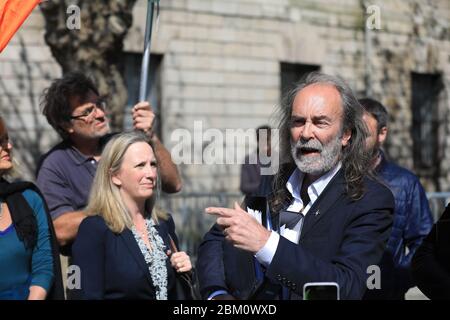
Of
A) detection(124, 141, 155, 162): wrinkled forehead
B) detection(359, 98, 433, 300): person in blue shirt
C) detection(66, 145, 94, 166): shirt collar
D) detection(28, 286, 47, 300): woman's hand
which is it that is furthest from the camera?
detection(66, 145, 94, 166): shirt collar

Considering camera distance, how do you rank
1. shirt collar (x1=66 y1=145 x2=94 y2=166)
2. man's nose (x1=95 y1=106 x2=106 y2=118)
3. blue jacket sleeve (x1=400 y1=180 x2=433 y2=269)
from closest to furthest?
blue jacket sleeve (x1=400 y1=180 x2=433 y2=269) < shirt collar (x1=66 y1=145 x2=94 y2=166) < man's nose (x1=95 y1=106 x2=106 y2=118)

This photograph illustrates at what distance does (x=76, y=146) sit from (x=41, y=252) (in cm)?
113

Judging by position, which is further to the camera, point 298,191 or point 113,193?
point 113,193

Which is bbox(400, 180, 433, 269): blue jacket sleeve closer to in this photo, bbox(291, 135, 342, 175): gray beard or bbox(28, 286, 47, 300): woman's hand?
bbox(291, 135, 342, 175): gray beard

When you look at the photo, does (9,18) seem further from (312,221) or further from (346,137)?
(312,221)

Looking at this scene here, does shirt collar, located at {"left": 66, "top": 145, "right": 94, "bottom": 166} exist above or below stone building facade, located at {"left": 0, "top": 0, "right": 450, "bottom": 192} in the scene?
below

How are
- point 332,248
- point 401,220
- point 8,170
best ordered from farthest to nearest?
point 401,220 < point 8,170 < point 332,248

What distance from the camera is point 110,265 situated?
4.43 meters

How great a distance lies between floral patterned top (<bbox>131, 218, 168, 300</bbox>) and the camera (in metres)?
4.48

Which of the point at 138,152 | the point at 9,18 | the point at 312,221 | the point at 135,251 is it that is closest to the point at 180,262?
the point at 135,251

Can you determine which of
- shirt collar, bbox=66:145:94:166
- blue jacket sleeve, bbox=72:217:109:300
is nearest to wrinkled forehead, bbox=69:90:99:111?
shirt collar, bbox=66:145:94:166

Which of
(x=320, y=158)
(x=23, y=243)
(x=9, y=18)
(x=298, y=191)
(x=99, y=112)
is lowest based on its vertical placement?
(x=23, y=243)

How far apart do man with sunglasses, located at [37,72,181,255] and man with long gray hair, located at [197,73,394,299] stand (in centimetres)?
180

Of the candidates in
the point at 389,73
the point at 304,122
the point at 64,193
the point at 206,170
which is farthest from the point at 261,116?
the point at 304,122
